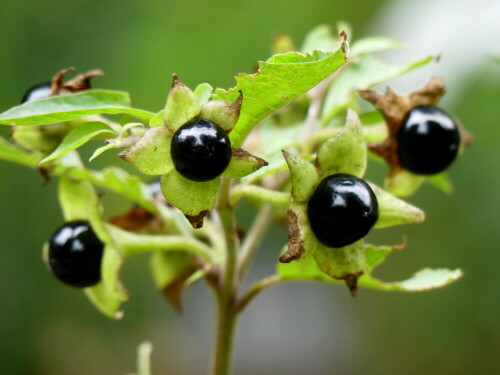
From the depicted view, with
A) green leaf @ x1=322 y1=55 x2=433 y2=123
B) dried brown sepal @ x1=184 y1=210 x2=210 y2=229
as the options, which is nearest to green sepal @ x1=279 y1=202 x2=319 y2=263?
dried brown sepal @ x1=184 y1=210 x2=210 y2=229

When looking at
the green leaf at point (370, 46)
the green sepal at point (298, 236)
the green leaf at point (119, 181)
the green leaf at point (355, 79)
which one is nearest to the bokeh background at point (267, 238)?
the green leaf at point (370, 46)

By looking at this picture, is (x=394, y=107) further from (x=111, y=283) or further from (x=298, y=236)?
(x=111, y=283)

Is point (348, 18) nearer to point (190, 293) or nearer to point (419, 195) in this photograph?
point (419, 195)

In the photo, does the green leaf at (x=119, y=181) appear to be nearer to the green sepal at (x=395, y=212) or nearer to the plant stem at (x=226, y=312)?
the plant stem at (x=226, y=312)

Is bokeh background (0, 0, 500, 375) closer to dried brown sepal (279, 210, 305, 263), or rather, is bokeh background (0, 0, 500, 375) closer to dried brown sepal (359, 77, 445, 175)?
dried brown sepal (359, 77, 445, 175)

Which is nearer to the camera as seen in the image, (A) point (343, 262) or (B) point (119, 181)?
(A) point (343, 262)

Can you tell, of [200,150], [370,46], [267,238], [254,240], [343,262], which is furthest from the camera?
[267,238]

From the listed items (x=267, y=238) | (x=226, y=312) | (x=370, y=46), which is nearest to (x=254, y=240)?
(x=226, y=312)
